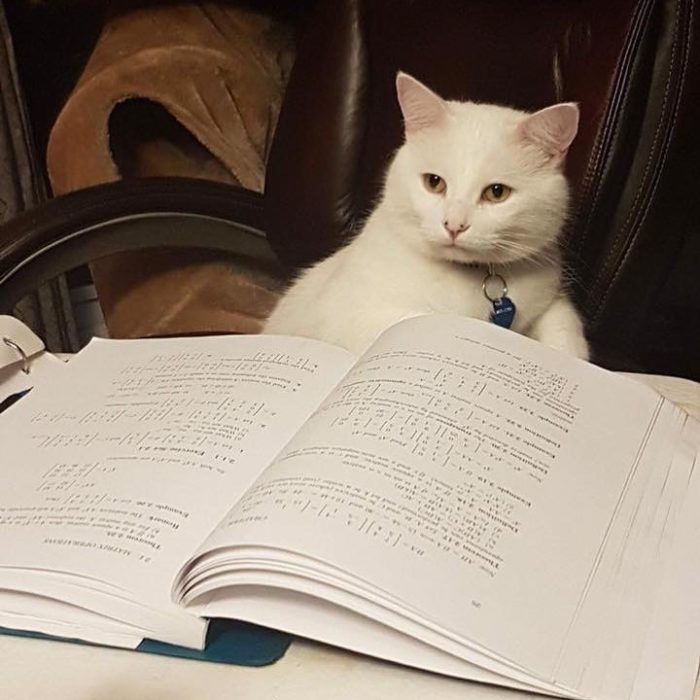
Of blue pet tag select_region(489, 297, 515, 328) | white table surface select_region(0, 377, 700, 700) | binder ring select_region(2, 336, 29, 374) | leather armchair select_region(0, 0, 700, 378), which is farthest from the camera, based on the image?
leather armchair select_region(0, 0, 700, 378)

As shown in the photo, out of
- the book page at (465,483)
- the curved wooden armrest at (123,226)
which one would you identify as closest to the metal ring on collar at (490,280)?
the book page at (465,483)

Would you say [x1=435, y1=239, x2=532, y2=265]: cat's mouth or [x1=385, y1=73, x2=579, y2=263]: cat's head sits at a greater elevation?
[x1=385, y1=73, x2=579, y2=263]: cat's head

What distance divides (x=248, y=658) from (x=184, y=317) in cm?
107

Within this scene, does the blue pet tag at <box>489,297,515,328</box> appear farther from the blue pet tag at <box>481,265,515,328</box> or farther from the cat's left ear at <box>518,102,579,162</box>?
the cat's left ear at <box>518,102,579,162</box>

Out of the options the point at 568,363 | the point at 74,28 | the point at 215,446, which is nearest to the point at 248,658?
the point at 215,446

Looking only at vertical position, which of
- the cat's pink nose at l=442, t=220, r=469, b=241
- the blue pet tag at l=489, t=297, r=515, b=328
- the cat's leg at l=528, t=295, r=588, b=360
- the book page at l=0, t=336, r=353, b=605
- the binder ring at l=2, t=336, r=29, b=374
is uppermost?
the cat's pink nose at l=442, t=220, r=469, b=241

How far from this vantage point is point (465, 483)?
67 cm

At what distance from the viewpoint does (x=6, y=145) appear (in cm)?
172

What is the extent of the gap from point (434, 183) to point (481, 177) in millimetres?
59

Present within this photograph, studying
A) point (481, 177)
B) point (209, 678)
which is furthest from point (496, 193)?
point (209, 678)

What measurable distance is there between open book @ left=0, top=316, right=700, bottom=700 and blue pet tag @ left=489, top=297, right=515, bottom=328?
188mm

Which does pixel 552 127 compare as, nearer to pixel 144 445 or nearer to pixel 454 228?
pixel 454 228

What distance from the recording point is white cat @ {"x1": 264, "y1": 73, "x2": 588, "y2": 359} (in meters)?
1.00

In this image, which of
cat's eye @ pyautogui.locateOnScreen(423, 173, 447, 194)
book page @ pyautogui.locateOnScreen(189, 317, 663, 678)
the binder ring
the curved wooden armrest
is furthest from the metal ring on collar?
the binder ring
